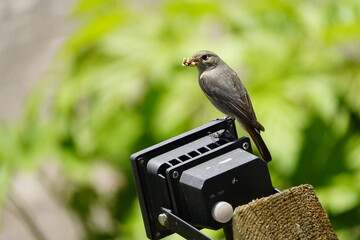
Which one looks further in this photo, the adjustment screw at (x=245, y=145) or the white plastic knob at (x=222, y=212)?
the adjustment screw at (x=245, y=145)

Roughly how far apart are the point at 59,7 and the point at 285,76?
16.6ft

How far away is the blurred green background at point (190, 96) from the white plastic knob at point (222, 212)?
2.23 meters

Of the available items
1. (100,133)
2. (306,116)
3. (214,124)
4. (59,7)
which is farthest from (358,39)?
(59,7)

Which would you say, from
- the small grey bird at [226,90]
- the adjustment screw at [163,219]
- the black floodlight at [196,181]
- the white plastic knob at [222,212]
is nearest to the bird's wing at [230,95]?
the small grey bird at [226,90]

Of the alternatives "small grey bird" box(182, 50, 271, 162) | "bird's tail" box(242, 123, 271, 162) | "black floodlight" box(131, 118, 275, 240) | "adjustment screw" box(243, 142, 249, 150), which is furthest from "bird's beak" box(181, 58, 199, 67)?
"adjustment screw" box(243, 142, 249, 150)

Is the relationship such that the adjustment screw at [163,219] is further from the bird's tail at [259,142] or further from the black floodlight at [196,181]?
the bird's tail at [259,142]

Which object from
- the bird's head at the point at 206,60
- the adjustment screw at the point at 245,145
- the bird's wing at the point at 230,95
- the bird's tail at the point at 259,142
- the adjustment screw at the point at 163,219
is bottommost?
the adjustment screw at the point at 163,219

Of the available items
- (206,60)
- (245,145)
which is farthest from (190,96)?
(245,145)

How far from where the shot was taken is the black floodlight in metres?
2.21

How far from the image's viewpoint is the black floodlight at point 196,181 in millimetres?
2205

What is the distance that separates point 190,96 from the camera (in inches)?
183

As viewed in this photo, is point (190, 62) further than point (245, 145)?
Yes

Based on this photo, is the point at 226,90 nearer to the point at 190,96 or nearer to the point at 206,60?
the point at 206,60

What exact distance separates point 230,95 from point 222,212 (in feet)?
3.89
